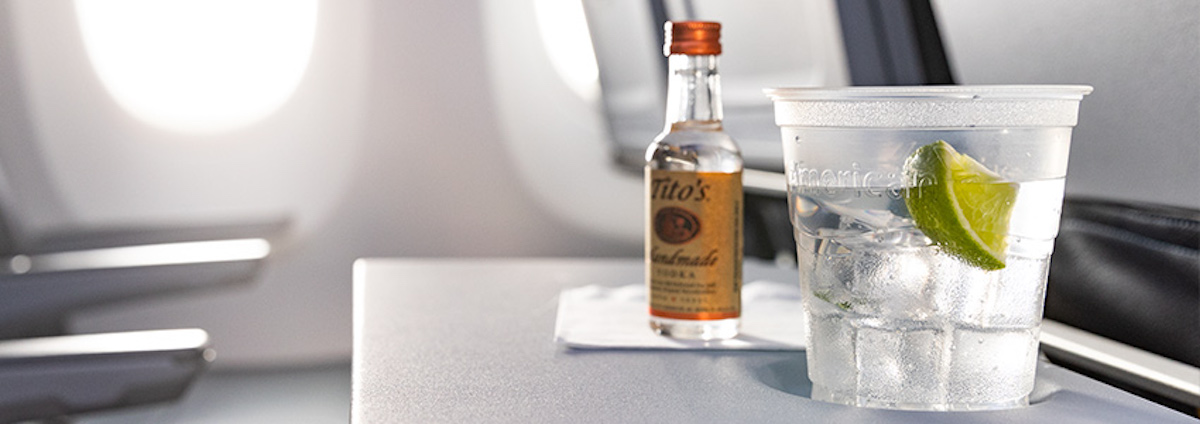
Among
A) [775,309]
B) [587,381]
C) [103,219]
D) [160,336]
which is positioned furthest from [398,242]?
[587,381]

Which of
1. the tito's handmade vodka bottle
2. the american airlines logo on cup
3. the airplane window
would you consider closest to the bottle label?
the tito's handmade vodka bottle

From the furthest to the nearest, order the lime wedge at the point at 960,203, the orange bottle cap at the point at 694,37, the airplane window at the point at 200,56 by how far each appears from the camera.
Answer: the airplane window at the point at 200,56 → the orange bottle cap at the point at 694,37 → the lime wedge at the point at 960,203

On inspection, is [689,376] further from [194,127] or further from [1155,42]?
[194,127]

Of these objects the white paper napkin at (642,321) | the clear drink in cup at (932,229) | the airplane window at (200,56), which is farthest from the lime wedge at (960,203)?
the airplane window at (200,56)

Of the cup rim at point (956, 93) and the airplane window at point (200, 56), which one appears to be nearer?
the cup rim at point (956, 93)

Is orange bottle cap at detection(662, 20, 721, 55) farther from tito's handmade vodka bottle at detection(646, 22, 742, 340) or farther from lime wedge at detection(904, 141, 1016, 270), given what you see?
lime wedge at detection(904, 141, 1016, 270)

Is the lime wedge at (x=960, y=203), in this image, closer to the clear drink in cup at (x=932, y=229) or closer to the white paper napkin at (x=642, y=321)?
→ the clear drink in cup at (x=932, y=229)
